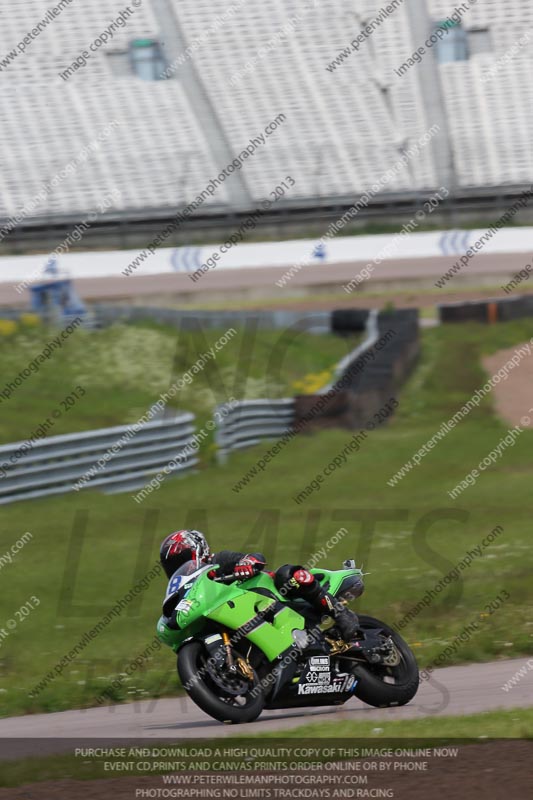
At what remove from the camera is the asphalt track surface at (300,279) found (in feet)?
93.9

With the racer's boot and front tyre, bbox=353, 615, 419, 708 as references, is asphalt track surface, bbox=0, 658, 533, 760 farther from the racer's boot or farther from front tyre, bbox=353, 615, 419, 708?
the racer's boot

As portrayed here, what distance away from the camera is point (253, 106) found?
34281 millimetres

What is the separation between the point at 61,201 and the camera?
106 feet

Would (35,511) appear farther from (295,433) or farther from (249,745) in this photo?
(249,745)

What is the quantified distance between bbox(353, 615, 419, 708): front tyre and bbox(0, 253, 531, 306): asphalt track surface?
69.6 ft

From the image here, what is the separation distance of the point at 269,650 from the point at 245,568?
0.55 metres

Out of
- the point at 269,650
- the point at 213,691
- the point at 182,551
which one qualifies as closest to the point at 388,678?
the point at 269,650

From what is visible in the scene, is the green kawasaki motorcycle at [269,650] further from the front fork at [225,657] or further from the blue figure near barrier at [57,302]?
the blue figure near barrier at [57,302]

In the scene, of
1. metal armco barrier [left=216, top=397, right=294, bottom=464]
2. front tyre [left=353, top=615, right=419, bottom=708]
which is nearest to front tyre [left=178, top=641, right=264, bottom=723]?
front tyre [left=353, top=615, right=419, bottom=708]

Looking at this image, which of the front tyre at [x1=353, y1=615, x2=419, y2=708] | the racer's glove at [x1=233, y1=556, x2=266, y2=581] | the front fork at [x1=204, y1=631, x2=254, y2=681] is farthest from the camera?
the front tyre at [x1=353, y1=615, x2=419, y2=708]

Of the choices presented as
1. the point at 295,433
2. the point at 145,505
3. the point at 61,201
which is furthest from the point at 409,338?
the point at 61,201

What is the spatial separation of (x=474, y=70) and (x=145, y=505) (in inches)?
891

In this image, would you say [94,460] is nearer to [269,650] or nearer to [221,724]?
[221,724]

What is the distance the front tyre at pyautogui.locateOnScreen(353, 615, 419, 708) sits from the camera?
299 inches
